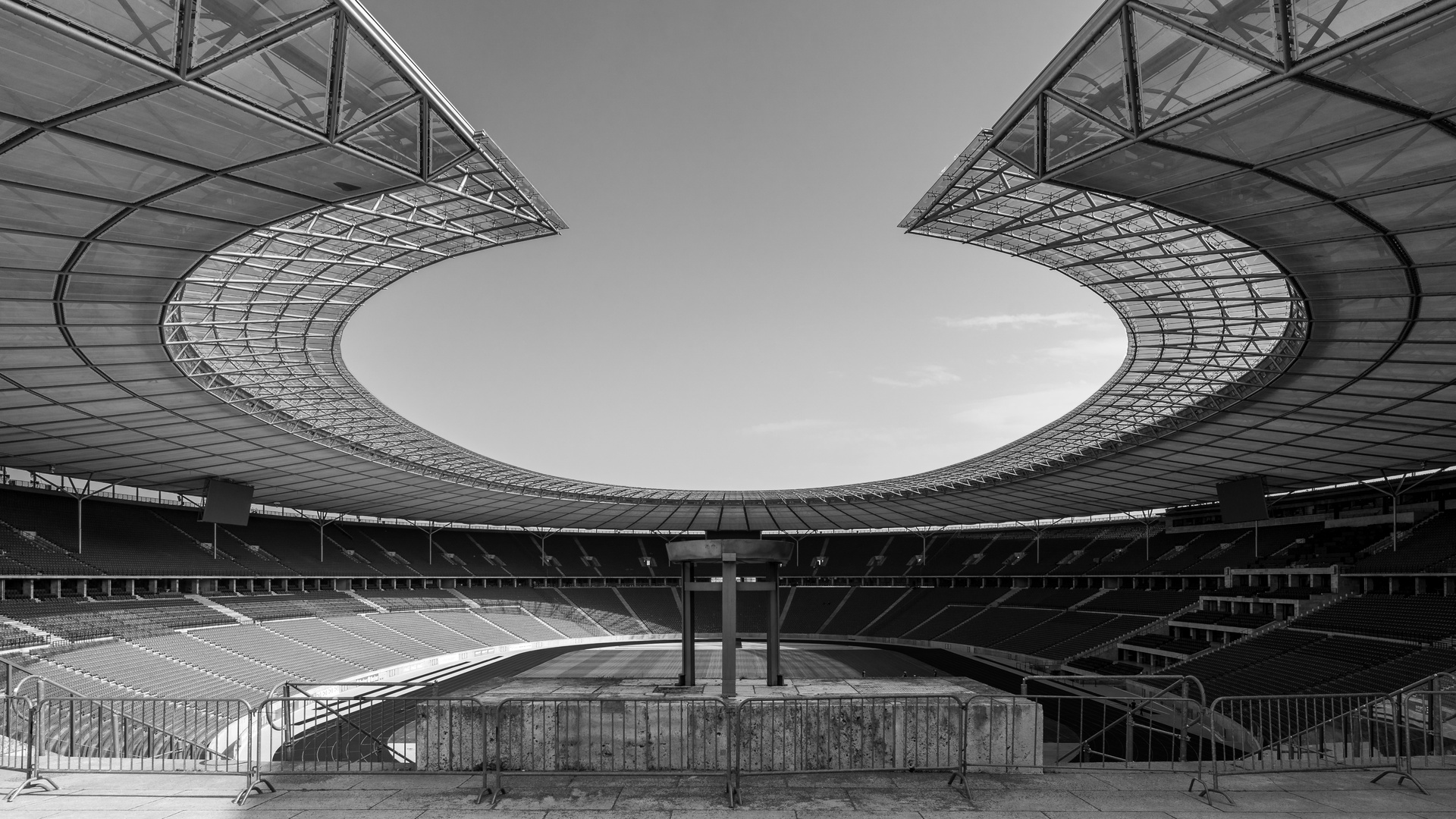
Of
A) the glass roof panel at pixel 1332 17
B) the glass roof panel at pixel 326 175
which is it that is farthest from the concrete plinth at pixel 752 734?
the glass roof panel at pixel 1332 17

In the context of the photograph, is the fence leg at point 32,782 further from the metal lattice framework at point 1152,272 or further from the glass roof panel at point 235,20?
the metal lattice framework at point 1152,272

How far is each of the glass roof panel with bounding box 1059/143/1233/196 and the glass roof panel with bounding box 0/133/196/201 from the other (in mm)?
15027

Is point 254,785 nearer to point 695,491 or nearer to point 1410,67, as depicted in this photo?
point 1410,67

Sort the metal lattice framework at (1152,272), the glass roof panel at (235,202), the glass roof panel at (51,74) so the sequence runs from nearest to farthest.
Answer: the glass roof panel at (51,74)
the glass roof panel at (235,202)
the metal lattice framework at (1152,272)

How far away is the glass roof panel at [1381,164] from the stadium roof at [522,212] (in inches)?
2.3

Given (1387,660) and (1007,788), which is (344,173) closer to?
(1007,788)

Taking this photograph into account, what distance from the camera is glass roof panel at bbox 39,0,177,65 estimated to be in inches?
389

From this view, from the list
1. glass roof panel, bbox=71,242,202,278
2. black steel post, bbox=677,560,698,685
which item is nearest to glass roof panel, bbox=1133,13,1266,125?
black steel post, bbox=677,560,698,685

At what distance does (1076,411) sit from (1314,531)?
2574cm

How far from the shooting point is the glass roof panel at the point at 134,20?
9.89 metres

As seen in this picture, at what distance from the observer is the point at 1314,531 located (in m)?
50.5

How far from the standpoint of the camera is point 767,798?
11383 millimetres

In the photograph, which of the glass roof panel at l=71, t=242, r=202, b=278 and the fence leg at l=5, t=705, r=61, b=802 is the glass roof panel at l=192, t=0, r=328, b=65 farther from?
the fence leg at l=5, t=705, r=61, b=802

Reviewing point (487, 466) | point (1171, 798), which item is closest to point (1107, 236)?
point (1171, 798)
